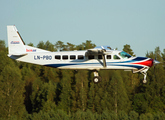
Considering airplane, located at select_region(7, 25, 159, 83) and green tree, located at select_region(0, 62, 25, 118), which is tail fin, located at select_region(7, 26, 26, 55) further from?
green tree, located at select_region(0, 62, 25, 118)

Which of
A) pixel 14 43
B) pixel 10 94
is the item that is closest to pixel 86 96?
pixel 10 94

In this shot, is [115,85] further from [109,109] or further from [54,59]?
[54,59]

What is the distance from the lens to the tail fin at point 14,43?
28.3 meters

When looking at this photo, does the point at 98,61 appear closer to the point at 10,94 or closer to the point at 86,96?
the point at 86,96

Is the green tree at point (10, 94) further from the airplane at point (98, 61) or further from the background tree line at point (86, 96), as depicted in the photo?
the airplane at point (98, 61)

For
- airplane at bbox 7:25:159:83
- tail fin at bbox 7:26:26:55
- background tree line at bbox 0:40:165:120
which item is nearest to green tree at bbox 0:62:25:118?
background tree line at bbox 0:40:165:120

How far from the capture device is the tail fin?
2828cm

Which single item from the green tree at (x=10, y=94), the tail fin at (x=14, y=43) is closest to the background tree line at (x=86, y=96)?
the green tree at (x=10, y=94)

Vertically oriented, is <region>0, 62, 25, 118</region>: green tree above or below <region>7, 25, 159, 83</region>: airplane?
below

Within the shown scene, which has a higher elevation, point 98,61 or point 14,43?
point 14,43

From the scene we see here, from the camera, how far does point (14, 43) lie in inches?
1122

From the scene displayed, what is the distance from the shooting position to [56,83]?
63.5 meters

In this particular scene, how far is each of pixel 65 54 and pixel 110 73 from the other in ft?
18.8

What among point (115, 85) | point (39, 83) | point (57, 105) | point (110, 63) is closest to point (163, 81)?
point (115, 85)
